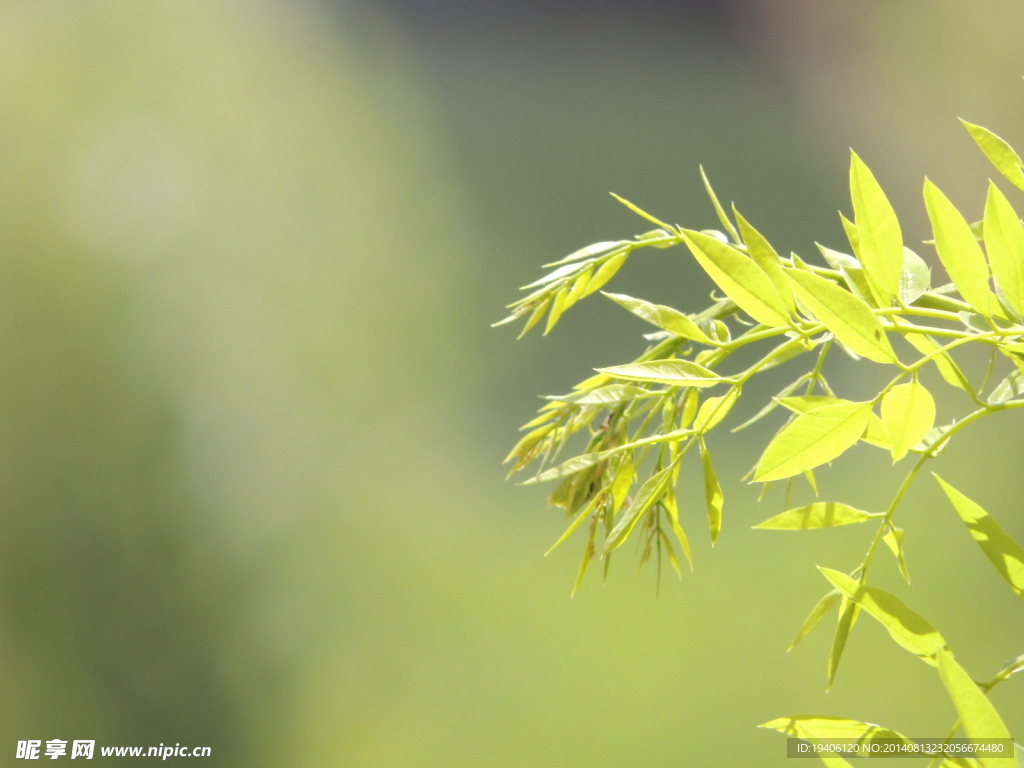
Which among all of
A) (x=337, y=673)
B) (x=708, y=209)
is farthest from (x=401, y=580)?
(x=708, y=209)

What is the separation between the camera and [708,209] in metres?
1.35

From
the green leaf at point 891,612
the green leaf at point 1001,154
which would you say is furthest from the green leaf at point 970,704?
the green leaf at point 1001,154

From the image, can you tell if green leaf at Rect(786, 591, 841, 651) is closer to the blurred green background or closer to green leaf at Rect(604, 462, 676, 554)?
green leaf at Rect(604, 462, 676, 554)

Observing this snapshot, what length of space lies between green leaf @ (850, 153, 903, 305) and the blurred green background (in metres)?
1.05

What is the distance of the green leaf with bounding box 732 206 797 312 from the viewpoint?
172 millimetres

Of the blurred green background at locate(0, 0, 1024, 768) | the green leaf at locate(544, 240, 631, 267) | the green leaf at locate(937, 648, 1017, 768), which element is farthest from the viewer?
the blurred green background at locate(0, 0, 1024, 768)

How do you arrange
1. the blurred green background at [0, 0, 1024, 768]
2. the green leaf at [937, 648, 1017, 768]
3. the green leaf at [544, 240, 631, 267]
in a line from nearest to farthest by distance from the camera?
the green leaf at [937, 648, 1017, 768] < the green leaf at [544, 240, 631, 267] < the blurred green background at [0, 0, 1024, 768]

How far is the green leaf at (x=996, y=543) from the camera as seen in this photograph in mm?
167

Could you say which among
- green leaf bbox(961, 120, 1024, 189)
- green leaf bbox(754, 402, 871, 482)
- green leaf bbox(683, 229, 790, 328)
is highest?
green leaf bbox(961, 120, 1024, 189)

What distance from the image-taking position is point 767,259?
18cm

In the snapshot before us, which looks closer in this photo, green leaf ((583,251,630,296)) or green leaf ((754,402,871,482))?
green leaf ((754,402,871,482))

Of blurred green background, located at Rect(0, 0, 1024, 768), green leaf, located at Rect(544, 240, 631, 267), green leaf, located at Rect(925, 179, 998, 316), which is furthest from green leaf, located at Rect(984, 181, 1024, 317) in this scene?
blurred green background, located at Rect(0, 0, 1024, 768)

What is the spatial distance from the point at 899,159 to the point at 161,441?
1285 millimetres

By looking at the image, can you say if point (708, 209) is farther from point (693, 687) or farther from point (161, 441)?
point (161, 441)
